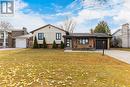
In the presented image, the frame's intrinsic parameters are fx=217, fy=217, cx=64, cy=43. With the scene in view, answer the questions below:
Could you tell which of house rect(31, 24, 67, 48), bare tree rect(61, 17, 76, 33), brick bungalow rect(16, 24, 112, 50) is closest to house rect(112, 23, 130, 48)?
brick bungalow rect(16, 24, 112, 50)

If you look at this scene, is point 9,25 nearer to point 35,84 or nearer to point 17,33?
point 17,33

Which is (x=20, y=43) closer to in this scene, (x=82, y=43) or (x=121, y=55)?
(x=82, y=43)

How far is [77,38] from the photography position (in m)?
40.0

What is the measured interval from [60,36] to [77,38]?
18.1ft

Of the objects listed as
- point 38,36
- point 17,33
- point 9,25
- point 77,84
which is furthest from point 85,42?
point 9,25

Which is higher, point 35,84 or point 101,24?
point 101,24

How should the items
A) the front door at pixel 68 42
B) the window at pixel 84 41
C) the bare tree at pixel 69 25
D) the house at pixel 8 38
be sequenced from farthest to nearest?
1. the bare tree at pixel 69 25
2. the house at pixel 8 38
3. the front door at pixel 68 42
4. the window at pixel 84 41

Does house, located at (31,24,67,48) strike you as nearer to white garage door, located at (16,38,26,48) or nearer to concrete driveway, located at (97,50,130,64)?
white garage door, located at (16,38,26,48)

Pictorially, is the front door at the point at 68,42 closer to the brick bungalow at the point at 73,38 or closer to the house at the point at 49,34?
the brick bungalow at the point at 73,38

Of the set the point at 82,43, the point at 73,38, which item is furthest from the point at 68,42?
the point at 82,43

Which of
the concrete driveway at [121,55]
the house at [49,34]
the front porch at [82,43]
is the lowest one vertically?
the concrete driveway at [121,55]

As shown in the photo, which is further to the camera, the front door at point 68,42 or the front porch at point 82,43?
the front door at point 68,42

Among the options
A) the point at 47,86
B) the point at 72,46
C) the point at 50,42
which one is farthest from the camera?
the point at 50,42

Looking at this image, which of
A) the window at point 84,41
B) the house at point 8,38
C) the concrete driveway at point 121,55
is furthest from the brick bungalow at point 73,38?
the house at point 8,38
